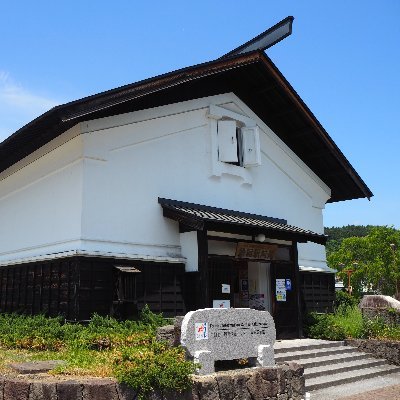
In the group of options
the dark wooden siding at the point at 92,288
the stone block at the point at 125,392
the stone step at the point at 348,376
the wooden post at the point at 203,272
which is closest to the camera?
the stone block at the point at 125,392

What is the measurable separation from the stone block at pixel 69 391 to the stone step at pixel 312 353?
17.5 ft

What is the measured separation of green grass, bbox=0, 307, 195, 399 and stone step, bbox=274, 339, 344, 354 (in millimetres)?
2765

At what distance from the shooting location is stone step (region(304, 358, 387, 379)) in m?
9.83

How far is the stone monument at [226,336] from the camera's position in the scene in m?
→ 6.77

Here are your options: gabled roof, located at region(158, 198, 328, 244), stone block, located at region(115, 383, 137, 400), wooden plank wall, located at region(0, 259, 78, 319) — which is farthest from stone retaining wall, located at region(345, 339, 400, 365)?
stone block, located at region(115, 383, 137, 400)

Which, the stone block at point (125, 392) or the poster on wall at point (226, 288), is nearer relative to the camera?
the stone block at point (125, 392)

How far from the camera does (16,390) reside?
6.10 metres

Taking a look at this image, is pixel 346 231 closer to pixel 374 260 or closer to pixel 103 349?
pixel 374 260

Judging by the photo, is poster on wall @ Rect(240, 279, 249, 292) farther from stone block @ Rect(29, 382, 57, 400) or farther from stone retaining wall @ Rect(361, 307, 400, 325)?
stone block @ Rect(29, 382, 57, 400)

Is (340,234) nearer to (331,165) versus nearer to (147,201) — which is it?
(331,165)

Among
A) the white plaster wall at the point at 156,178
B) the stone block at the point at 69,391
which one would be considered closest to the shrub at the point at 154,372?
the stone block at the point at 69,391

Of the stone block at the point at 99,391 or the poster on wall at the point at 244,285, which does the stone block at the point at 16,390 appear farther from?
the poster on wall at the point at 244,285

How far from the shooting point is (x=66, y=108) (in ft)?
32.0

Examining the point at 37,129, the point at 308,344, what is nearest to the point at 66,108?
the point at 37,129
